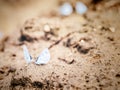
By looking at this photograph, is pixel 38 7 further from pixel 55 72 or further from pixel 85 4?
pixel 55 72

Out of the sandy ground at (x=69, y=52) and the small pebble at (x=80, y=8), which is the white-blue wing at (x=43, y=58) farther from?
the small pebble at (x=80, y=8)

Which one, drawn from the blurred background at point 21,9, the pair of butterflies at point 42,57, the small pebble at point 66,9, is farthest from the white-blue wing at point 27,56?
the small pebble at point 66,9

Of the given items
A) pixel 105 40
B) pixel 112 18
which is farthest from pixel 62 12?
pixel 105 40

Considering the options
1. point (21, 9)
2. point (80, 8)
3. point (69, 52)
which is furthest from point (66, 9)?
point (69, 52)

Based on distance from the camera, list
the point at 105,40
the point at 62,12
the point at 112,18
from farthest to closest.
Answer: the point at 62,12 → the point at 112,18 → the point at 105,40

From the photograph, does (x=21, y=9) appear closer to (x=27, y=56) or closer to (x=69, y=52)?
(x=27, y=56)

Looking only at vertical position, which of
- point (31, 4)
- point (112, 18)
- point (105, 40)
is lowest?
point (105, 40)

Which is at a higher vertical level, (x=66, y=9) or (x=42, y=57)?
(x=66, y=9)
